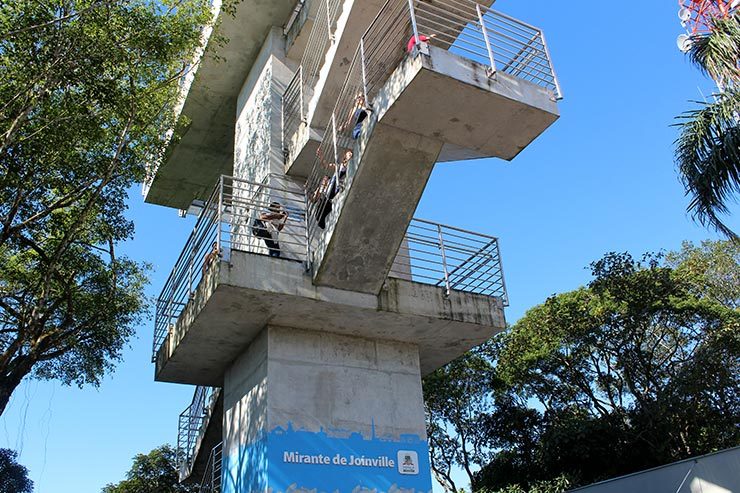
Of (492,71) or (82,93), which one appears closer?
(492,71)

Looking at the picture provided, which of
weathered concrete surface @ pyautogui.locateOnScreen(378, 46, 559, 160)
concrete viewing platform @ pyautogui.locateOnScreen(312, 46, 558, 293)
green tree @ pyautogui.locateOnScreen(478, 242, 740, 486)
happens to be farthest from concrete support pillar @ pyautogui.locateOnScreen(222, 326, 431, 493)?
green tree @ pyautogui.locateOnScreen(478, 242, 740, 486)

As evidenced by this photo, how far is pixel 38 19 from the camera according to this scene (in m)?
9.71

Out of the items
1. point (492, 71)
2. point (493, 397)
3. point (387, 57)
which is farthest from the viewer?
point (493, 397)

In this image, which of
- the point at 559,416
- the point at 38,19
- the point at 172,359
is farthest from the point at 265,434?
the point at 559,416

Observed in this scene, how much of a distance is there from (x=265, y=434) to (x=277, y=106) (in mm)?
6313

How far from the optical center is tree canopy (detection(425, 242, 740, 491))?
16.8 m

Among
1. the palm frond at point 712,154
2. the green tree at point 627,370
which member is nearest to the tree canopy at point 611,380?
the green tree at point 627,370

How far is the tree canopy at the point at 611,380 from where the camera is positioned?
16.8 m

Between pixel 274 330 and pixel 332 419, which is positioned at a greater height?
pixel 274 330

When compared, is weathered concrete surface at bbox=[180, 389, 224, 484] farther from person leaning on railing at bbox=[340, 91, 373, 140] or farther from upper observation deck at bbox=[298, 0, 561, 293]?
person leaning on railing at bbox=[340, 91, 373, 140]

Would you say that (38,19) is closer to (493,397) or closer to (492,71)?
(492,71)

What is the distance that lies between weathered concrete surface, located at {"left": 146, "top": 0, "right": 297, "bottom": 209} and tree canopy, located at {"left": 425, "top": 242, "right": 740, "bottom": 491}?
10.2m

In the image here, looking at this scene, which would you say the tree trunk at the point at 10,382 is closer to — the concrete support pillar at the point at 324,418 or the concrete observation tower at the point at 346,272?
the concrete observation tower at the point at 346,272

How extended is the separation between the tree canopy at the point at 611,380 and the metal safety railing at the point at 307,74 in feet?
36.2
